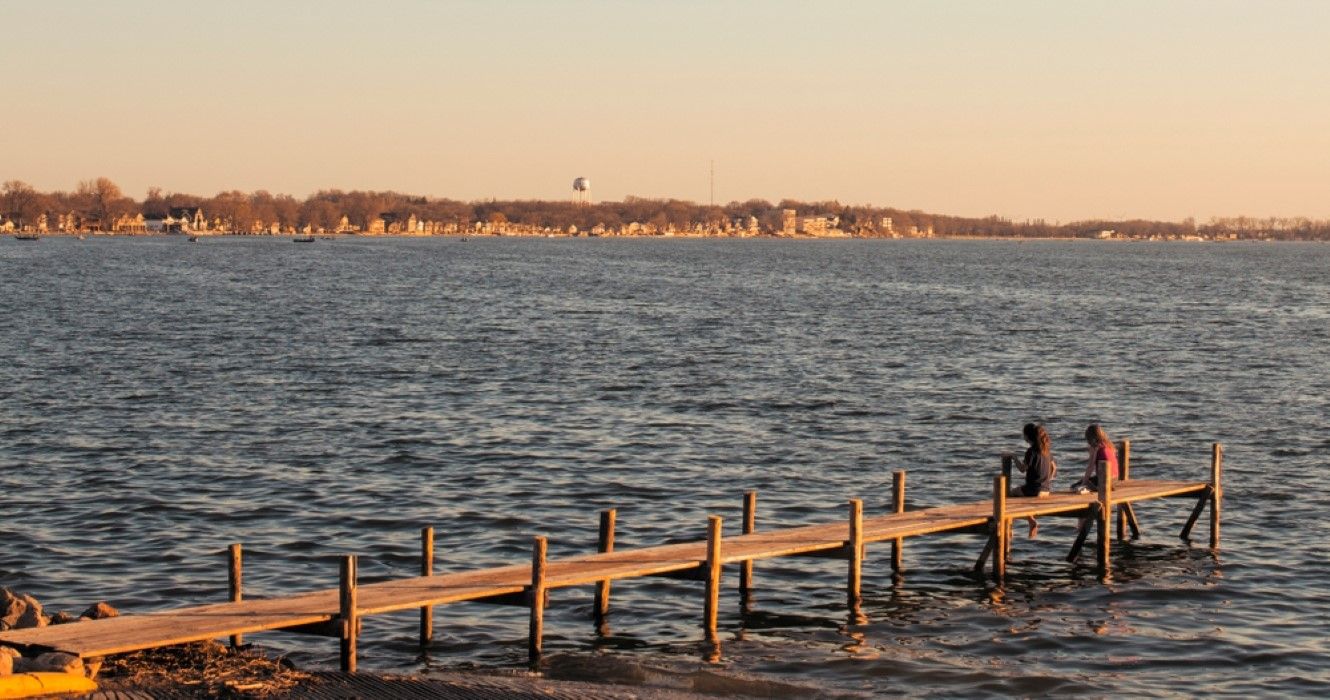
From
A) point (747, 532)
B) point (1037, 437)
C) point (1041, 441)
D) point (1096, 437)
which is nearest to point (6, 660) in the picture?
point (747, 532)

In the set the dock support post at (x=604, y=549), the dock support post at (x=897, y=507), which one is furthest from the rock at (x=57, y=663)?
the dock support post at (x=897, y=507)

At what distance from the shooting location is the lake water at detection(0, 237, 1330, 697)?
2194 centimetres

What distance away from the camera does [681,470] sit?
115ft

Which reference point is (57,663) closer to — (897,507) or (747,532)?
(747,532)

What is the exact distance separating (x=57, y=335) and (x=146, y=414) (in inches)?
1094

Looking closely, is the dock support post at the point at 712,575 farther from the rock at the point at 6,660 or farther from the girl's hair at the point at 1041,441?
the rock at the point at 6,660

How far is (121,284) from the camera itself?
4547 inches

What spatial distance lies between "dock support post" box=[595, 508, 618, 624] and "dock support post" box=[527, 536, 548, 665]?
1.45 m

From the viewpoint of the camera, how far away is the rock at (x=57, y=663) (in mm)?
16734

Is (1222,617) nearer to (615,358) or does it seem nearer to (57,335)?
(615,358)

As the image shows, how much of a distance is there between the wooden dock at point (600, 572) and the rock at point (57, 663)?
0.17 m

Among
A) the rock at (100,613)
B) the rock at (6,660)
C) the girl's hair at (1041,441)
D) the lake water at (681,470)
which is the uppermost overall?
the girl's hair at (1041,441)

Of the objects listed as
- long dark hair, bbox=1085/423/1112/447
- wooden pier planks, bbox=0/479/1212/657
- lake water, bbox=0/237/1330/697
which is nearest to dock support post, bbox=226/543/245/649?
wooden pier planks, bbox=0/479/1212/657

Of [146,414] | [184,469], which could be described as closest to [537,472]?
[184,469]
